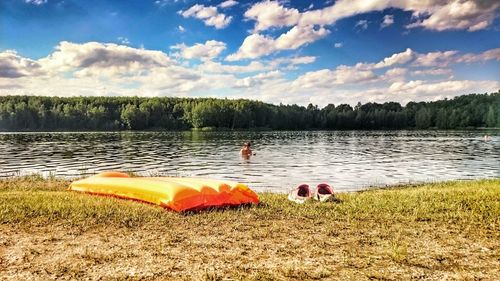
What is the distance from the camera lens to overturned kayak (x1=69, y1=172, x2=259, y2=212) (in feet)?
45.1

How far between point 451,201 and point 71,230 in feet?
40.8

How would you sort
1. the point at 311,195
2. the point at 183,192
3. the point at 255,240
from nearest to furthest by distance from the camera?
1. the point at 255,240
2. the point at 183,192
3. the point at 311,195

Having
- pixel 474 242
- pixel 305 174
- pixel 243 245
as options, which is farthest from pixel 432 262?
pixel 305 174

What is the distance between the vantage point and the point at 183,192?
13.9 m

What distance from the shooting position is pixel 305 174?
3512 centimetres

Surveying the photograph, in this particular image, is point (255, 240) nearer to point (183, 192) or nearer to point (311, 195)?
point (183, 192)

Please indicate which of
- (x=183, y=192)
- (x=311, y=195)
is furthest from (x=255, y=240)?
(x=311, y=195)

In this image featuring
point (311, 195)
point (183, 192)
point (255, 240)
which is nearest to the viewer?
point (255, 240)

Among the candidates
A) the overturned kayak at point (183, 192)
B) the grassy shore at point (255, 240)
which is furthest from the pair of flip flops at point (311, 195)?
the overturned kayak at point (183, 192)

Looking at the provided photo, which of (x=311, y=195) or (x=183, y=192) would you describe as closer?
(x=183, y=192)

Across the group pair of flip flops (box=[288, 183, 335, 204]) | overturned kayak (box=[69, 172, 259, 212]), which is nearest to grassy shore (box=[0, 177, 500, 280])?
overturned kayak (box=[69, 172, 259, 212])

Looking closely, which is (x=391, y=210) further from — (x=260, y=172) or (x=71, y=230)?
(x=260, y=172)

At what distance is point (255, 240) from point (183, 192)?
4186 mm

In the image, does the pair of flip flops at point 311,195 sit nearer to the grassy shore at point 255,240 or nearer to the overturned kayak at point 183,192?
the grassy shore at point 255,240
